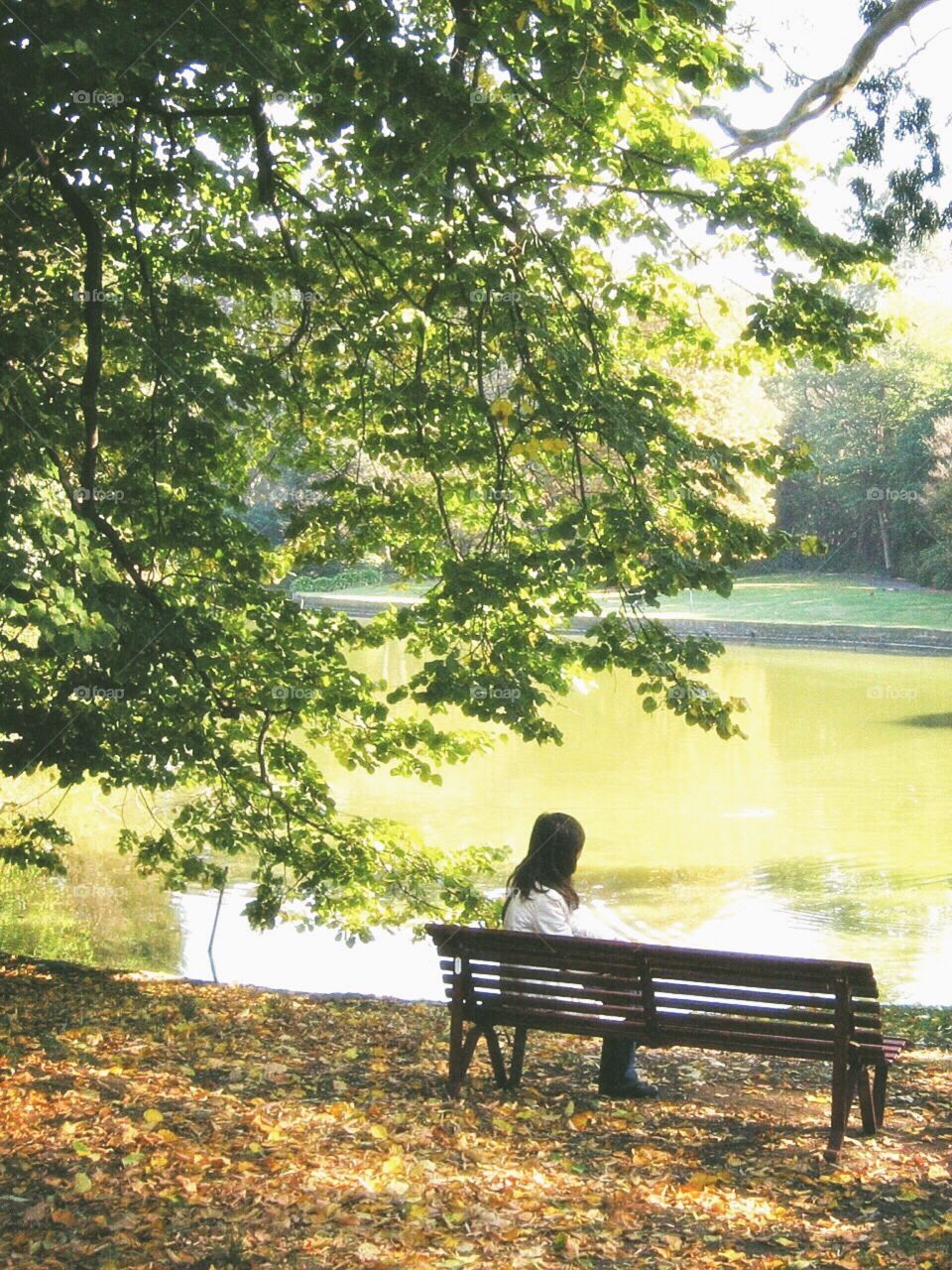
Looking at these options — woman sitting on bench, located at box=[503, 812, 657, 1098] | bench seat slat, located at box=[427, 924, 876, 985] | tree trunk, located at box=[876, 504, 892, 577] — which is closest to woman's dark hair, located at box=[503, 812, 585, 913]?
woman sitting on bench, located at box=[503, 812, 657, 1098]

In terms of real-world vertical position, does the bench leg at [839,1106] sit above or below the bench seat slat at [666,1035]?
below

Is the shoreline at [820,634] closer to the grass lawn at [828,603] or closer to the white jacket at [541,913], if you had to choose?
the grass lawn at [828,603]

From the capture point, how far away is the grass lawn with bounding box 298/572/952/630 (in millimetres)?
42625

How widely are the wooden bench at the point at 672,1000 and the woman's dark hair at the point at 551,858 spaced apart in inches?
12.6

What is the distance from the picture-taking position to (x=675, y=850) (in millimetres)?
15984

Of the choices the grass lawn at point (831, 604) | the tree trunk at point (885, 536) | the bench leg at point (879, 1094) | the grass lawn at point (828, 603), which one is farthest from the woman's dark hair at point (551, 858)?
the tree trunk at point (885, 536)

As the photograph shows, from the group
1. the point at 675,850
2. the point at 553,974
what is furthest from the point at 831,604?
the point at 553,974

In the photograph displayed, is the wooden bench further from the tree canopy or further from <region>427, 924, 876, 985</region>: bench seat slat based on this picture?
the tree canopy

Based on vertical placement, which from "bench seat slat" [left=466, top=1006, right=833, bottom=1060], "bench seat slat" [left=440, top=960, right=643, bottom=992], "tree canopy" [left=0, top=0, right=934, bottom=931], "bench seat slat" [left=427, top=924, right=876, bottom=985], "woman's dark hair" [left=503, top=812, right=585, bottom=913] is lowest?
"bench seat slat" [left=466, top=1006, right=833, bottom=1060]

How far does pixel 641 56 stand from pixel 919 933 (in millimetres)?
9138

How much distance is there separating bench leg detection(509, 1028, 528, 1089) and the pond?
2049 mm

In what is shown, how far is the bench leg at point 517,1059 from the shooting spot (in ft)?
19.3

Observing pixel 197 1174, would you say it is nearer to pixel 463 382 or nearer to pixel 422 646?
pixel 422 646

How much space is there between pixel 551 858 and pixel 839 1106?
150cm
